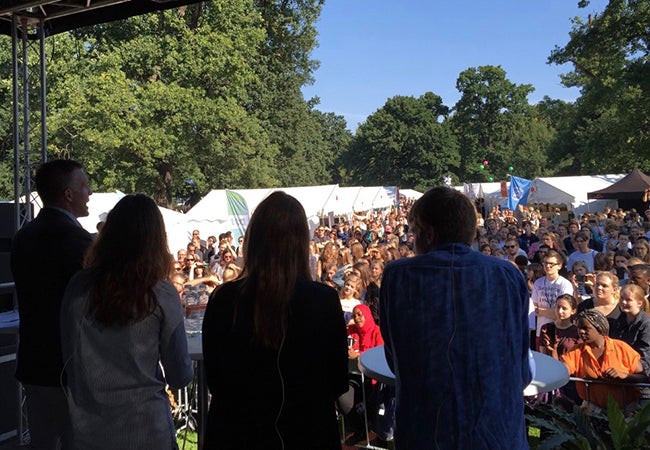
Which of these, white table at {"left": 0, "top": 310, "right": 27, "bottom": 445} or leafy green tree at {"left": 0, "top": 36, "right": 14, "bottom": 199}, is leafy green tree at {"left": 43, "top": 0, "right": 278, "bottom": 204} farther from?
white table at {"left": 0, "top": 310, "right": 27, "bottom": 445}

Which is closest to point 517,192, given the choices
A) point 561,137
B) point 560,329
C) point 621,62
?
point 621,62

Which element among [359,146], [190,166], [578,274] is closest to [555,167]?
[359,146]

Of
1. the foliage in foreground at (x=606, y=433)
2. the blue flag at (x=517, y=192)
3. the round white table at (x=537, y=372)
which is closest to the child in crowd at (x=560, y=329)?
the foliage in foreground at (x=606, y=433)

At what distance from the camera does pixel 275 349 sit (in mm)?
1957

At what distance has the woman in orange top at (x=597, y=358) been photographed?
173 inches

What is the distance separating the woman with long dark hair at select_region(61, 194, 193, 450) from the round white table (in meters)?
0.77

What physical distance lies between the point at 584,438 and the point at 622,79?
21.5 metres

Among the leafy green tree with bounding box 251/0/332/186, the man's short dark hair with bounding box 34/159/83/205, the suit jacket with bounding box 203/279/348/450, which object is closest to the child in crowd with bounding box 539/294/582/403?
the suit jacket with bounding box 203/279/348/450

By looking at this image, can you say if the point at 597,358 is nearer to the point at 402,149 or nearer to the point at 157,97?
the point at 157,97

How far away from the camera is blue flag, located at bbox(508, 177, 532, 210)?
837 inches

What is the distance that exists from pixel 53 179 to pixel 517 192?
20.1 meters

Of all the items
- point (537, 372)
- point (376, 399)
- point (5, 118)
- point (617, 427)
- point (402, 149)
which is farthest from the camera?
point (402, 149)

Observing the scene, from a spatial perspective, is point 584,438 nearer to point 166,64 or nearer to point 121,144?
point 121,144

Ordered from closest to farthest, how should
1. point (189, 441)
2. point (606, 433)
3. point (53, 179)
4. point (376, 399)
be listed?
point (53, 179) < point (606, 433) < point (376, 399) < point (189, 441)
